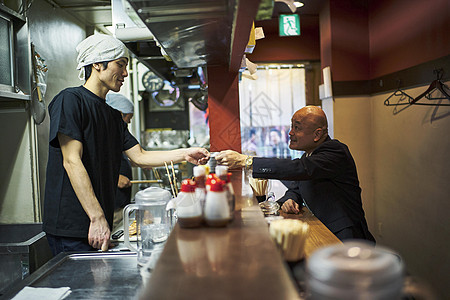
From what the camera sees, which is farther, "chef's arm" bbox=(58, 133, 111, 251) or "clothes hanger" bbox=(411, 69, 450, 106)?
"clothes hanger" bbox=(411, 69, 450, 106)

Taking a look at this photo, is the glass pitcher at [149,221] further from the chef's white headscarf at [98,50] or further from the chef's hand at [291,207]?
the chef's hand at [291,207]

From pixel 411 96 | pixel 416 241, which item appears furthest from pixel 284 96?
pixel 416 241

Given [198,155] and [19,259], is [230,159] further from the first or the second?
[19,259]

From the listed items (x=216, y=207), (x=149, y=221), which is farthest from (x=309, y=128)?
(x=216, y=207)

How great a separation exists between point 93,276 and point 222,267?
34.8 inches

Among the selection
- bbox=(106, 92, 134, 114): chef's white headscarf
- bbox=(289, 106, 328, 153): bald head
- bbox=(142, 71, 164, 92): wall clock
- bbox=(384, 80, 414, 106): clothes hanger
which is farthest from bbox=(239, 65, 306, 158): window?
bbox=(289, 106, 328, 153): bald head

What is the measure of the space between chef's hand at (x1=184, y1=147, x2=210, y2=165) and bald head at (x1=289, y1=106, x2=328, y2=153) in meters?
0.72

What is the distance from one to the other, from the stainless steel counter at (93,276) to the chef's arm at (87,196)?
118 millimetres

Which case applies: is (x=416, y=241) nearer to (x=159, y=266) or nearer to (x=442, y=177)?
(x=442, y=177)

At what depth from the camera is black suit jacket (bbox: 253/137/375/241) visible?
2.40 metres

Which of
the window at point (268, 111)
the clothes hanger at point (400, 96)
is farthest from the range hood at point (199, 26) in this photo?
the window at point (268, 111)

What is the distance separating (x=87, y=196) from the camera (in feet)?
6.15

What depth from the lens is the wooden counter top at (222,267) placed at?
0.69 meters

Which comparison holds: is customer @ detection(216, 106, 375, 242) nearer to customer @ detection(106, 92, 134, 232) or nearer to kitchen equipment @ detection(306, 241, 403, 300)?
kitchen equipment @ detection(306, 241, 403, 300)
